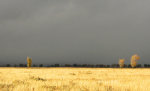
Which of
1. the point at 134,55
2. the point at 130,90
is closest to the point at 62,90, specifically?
the point at 130,90

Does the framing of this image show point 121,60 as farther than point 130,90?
Yes

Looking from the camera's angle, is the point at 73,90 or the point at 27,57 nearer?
the point at 73,90

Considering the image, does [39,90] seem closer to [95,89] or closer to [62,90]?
[62,90]

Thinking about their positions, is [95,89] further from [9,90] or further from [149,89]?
[9,90]

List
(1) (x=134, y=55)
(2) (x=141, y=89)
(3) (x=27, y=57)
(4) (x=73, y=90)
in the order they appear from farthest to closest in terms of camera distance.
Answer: (3) (x=27, y=57)
(1) (x=134, y=55)
(2) (x=141, y=89)
(4) (x=73, y=90)

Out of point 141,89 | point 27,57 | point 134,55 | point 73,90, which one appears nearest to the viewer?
point 73,90

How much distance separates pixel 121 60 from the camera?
411 feet

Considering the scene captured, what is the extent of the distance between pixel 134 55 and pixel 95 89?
108 m

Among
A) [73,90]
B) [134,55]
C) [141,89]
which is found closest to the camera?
[73,90]

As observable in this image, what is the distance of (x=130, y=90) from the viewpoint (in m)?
12.3

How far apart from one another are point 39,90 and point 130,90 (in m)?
6.64

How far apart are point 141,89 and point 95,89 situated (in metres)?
3.38

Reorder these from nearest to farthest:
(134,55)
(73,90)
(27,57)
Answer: (73,90) → (134,55) → (27,57)

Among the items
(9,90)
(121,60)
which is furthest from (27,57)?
(9,90)
